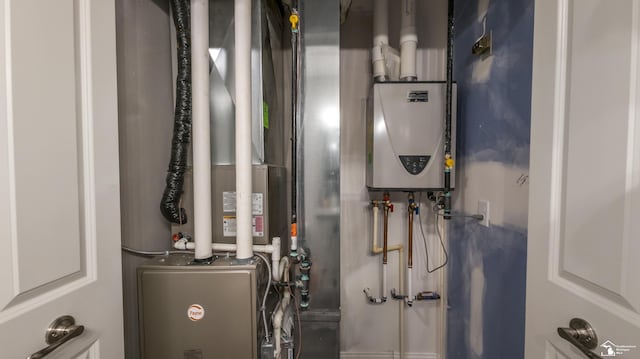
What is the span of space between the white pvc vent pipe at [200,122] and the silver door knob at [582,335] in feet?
3.75

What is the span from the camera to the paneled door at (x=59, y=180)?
51cm

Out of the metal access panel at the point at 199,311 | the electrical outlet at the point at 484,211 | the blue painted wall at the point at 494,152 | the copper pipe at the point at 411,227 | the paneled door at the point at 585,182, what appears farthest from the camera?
the copper pipe at the point at 411,227

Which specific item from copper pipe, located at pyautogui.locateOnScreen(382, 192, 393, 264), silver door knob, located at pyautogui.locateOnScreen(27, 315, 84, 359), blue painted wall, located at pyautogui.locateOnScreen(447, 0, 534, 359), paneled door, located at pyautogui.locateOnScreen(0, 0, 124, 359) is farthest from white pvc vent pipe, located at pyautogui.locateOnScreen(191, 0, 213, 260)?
blue painted wall, located at pyautogui.locateOnScreen(447, 0, 534, 359)

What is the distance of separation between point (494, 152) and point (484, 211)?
0.32m

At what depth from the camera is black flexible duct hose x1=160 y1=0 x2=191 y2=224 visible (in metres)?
1.06

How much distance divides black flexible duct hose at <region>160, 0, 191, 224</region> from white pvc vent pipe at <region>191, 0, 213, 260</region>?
0.36ft

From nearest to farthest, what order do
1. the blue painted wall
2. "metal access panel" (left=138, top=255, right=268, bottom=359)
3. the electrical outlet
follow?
"metal access panel" (left=138, top=255, right=268, bottom=359)
the blue painted wall
the electrical outlet

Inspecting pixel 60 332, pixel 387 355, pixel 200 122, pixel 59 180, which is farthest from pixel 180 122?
pixel 387 355

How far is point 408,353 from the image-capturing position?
1.76m

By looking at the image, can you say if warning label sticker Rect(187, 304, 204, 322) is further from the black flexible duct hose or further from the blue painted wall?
the blue painted wall

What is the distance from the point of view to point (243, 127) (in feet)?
3.23

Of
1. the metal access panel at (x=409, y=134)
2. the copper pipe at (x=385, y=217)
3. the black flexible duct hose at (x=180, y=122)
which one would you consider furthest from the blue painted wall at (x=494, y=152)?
the black flexible duct hose at (x=180, y=122)

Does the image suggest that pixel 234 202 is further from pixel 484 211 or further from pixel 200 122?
pixel 484 211

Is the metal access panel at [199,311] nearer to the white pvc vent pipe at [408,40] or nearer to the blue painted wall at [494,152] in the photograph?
the blue painted wall at [494,152]
